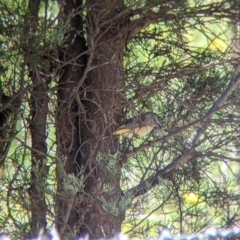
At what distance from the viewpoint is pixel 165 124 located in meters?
3.09

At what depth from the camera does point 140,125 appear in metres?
2.93

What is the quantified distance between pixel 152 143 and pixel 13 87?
2.58 ft

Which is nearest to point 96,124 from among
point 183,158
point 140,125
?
point 140,125

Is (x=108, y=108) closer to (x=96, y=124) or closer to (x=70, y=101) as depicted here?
(x=96, y=124)

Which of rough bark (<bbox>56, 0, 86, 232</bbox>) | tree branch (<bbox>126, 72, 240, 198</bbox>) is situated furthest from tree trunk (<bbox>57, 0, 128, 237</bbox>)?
tree branch (<bbox>126, 72, 240, 198</bbox>)

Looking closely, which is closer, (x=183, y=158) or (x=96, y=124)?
(x=96, y=124)

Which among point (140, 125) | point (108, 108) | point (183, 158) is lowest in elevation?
point (183, 158)

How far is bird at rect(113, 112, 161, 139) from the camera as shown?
293 centimetres

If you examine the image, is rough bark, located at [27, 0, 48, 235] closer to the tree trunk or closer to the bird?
the tree trunk

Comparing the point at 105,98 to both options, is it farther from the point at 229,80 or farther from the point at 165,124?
the point at 229,80

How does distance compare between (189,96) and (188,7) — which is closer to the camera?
(188,7)

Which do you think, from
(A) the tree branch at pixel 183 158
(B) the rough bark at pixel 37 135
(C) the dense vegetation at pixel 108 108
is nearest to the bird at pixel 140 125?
(C) the dense vegetation at pixel 108 108

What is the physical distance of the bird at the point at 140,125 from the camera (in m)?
2.93

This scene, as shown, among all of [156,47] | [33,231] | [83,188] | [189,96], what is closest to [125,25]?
[156,47]
